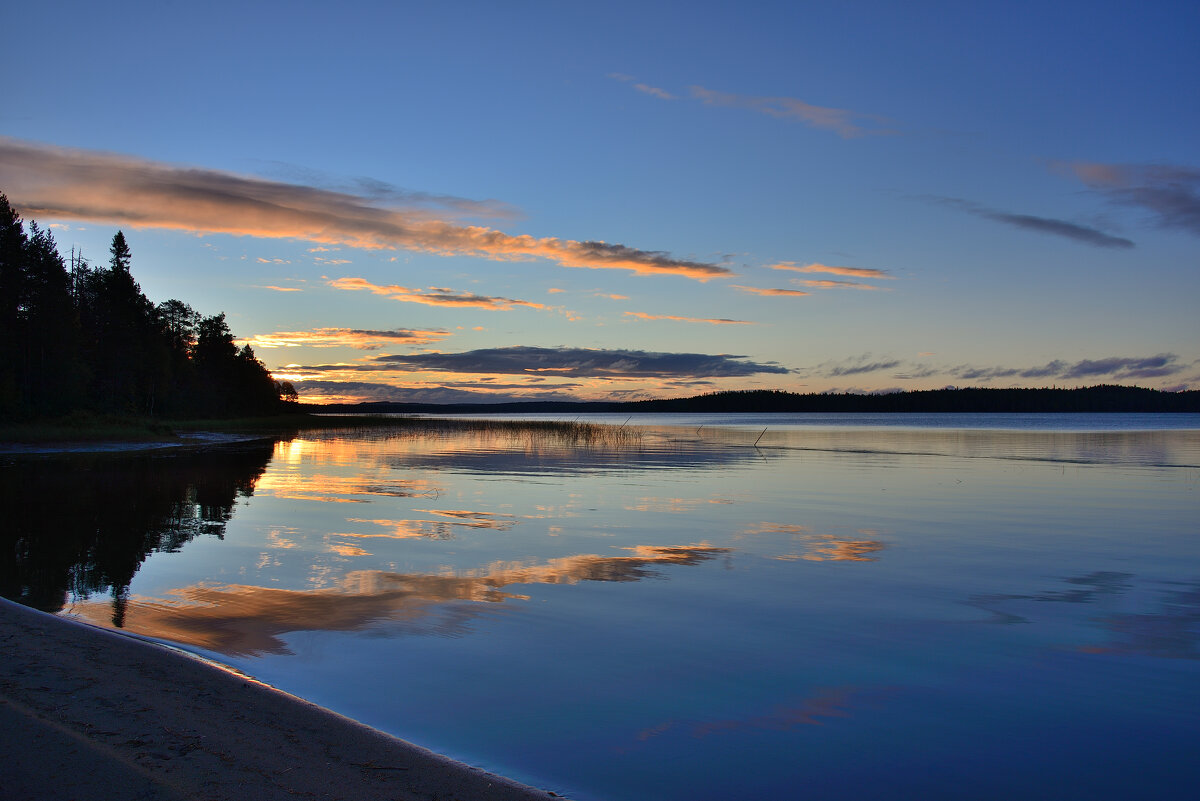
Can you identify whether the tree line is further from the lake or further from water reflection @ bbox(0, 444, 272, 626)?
the lake

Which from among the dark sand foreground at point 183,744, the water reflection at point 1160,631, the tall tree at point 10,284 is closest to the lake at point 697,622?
the water reflection at point 1160,631

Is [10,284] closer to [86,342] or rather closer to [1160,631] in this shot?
[86,342]

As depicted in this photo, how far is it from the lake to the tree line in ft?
149

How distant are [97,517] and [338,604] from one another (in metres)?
11.7

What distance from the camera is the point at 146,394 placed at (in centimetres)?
8794

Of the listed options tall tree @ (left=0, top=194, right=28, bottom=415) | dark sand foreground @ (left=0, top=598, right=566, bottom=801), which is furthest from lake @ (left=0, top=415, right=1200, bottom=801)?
tall tree @ (left=0, top=194, right=28, bottom=415)

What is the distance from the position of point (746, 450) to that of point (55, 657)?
4282 cm

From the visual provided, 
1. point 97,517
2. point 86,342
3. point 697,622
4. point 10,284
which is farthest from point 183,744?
point 86,342

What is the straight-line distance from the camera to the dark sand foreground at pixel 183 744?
4715 millimetres

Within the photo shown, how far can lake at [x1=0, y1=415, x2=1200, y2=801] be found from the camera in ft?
21.4

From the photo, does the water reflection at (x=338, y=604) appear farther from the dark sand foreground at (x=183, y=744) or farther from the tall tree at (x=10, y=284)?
the tall tree at (x=10, y=284)

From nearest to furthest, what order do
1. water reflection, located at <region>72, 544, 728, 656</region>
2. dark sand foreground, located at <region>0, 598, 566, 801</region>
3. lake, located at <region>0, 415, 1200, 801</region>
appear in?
1. dark sand foreground, located at <region>0, 598, 566, 801</region>
2. lake, located at <region>0, 415, 1200, 801</region>
3. water reflection, located at <region>72, 544, 728, 656</region>

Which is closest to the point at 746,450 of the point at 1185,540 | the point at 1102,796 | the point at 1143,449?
the point at 1143,449

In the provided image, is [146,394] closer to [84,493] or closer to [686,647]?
[84,493]
